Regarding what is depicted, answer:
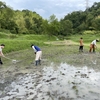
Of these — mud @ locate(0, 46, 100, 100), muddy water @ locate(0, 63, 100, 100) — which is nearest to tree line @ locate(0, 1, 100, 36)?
mud @ locate(0, 46, 100, 100)

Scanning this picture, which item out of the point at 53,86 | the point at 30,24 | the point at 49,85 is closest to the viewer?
the point at 53,86

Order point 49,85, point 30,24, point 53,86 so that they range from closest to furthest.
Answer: point 53,86, point 49,85, point 30,24

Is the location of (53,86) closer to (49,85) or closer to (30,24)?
(49,85)

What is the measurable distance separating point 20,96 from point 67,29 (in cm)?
6783

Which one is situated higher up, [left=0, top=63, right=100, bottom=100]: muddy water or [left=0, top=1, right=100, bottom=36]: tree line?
[left=0, top=1, right=100, bottom=36]: tree line

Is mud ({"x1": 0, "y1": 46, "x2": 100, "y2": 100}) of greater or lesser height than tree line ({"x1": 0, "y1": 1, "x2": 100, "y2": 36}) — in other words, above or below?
below

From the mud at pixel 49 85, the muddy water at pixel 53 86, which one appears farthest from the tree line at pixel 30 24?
the muddy water at pixel 53 86

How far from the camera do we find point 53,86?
36.9 ft

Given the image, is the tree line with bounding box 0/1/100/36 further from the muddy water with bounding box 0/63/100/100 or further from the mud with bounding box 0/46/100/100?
the muddy water with bounding box 0/63/100/100

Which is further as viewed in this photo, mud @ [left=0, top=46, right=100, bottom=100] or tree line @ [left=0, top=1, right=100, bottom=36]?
tree line @ [left=0, top=1, right=100, bottom=36]

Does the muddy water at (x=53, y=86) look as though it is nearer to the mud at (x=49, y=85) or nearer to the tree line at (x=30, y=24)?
the mud at (x=49, y=85)

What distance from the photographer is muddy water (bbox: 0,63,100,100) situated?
380 inches

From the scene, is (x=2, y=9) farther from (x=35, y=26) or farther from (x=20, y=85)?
(x=20, y=85)

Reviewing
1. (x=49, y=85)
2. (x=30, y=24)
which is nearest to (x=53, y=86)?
(x=49, y=85)
